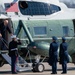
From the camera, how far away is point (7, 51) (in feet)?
78.7

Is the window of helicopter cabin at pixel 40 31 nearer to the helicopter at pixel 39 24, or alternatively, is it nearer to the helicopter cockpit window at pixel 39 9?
the helicopter at pixel 39 24

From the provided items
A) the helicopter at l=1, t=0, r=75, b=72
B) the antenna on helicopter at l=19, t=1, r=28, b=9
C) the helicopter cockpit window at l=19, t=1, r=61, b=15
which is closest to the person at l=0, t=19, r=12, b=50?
the helicopter at l=1, t=0, r=75, b=72

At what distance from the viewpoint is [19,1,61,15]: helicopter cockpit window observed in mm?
27505

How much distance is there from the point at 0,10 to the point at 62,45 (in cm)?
562

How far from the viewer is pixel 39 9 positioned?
90.6ft

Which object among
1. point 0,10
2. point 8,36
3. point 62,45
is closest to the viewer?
point 62,45

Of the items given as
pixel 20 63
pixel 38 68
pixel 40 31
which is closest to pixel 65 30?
pixel 40 31

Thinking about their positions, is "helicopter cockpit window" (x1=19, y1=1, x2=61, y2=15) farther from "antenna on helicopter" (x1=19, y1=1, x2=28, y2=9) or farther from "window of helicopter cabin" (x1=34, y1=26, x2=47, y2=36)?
"window of helicopter cabin" (x1=34, y1=26, x2=47, y2=36)

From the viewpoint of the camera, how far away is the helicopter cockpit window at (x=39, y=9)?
90.2ft

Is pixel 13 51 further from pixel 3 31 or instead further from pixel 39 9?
pixel 39 9

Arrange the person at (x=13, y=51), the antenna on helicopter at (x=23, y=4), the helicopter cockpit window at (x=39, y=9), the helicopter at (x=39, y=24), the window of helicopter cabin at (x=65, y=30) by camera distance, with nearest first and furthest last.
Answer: the person at (x=13, y=51), the helicopter at (x=39, y=24), the window of helicopter cabin at (x=65, y=30), the antenna on helicopter at (x=23, y=4), the helicopter cockpit window at (x=39, y=9)

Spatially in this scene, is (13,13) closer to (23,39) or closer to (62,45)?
(23,39)

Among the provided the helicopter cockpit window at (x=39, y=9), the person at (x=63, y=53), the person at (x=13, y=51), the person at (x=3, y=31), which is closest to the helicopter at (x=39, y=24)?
the helicopter cockpit window at (x=39, y=9)

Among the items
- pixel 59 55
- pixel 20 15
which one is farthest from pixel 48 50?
pixel 20 15
